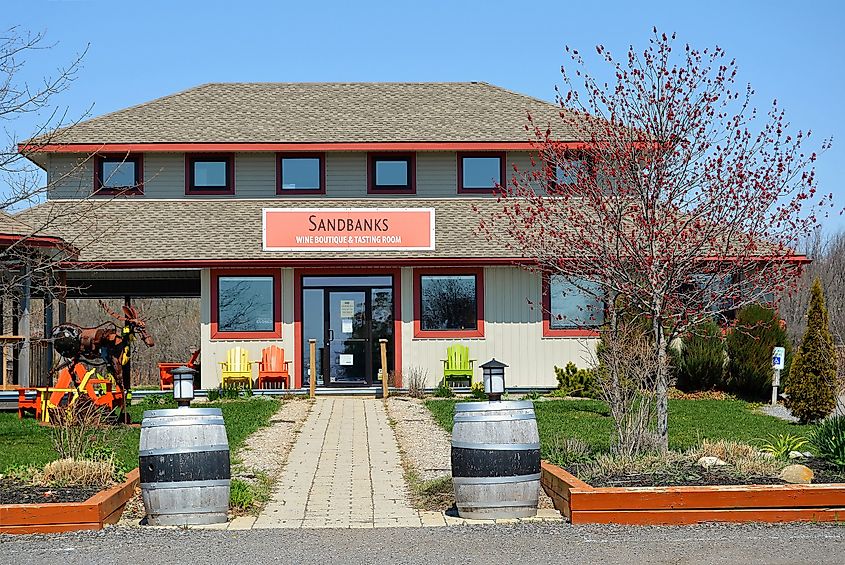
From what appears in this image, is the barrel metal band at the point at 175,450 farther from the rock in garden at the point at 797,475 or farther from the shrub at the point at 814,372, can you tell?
the shrub at the point at 814,372

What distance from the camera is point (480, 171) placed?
23078 millimetres

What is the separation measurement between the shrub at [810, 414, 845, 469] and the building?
1054 centimetres

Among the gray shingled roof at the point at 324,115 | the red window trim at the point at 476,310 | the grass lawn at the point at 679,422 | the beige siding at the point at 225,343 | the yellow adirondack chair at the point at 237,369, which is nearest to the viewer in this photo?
the grass lawn at the point at 679,422

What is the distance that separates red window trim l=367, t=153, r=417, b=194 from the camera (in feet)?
74.6

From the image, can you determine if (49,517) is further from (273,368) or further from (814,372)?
(273,368)

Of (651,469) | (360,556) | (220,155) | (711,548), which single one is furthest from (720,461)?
(220,155)

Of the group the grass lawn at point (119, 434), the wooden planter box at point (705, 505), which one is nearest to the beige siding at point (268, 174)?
the grass lawn at point (119, 434)

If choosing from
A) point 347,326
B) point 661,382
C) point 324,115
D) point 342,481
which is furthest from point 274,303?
point 661,382

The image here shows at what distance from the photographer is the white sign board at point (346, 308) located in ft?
72.3

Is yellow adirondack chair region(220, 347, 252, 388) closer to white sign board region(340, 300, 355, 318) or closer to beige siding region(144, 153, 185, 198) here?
white sign board region(340, 300, 355, 318)

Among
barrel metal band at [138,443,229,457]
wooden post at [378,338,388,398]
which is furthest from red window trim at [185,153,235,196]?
barrel metal band at [138,443,229,457]

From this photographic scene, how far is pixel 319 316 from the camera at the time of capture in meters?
22.0

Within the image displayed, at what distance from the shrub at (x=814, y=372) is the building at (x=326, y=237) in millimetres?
5733

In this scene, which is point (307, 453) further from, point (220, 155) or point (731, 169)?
point (220, 155)
